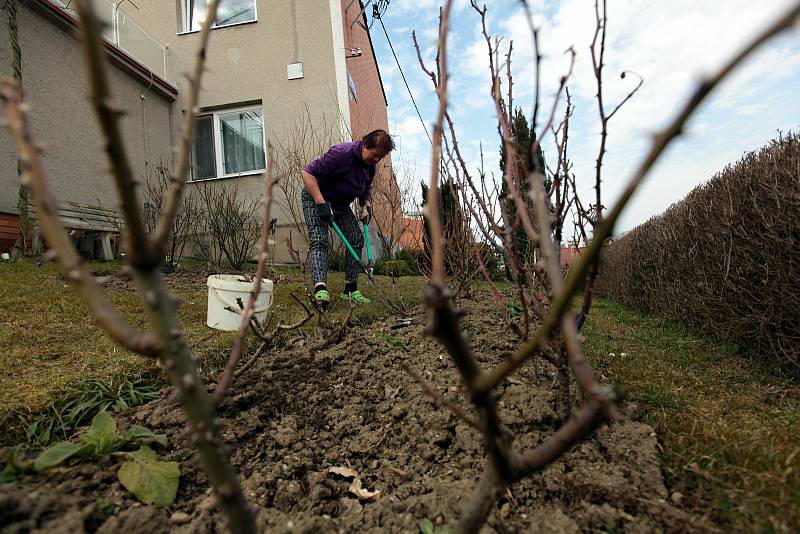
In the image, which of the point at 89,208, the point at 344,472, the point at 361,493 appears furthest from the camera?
the point at 89,208

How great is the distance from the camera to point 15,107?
23.2 inches

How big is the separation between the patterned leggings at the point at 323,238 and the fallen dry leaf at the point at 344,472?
2541 millimetres

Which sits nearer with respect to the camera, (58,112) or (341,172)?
(341,172)

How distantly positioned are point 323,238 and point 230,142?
18.7ft

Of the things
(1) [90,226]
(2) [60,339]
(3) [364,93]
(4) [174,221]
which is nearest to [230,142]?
(4) [174,221]

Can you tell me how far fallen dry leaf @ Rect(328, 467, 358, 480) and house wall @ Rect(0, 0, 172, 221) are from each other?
5.39 metres

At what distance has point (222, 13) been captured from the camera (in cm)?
869

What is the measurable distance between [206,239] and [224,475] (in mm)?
7289

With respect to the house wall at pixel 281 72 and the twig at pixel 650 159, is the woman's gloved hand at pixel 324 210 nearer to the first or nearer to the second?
the twig at pixel 650 159

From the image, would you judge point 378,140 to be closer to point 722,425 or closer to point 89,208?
point 722,425

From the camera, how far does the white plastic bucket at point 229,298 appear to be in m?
3.01

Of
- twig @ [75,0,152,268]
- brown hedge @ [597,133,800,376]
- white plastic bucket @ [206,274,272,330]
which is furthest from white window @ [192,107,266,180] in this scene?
twig @ [75,0,152,268]

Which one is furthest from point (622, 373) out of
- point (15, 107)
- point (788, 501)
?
point (15, 107)

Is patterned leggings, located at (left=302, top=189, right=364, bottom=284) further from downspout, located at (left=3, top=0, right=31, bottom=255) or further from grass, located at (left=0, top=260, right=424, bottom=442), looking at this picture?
downspout, located at (left=3, top=0, right=31, bottom=255)
